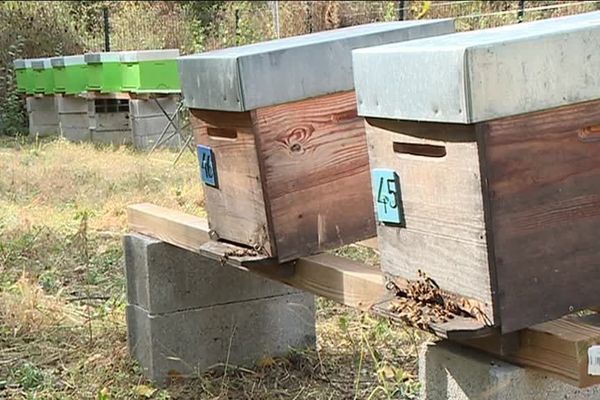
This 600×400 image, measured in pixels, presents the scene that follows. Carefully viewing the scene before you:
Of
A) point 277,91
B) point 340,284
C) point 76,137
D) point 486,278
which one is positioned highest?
point 277,91

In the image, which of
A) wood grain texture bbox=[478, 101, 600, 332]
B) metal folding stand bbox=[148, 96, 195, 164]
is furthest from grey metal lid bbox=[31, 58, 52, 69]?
wood grain texture bbox=[478, 101, 600, 332]

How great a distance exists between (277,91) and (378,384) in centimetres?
133

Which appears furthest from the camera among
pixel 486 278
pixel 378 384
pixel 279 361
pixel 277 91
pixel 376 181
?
pixel 279 361

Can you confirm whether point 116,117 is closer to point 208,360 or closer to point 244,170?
point 208,360

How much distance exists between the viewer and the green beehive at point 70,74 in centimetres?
1002

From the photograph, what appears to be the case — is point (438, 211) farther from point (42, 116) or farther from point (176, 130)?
point (42, 116)

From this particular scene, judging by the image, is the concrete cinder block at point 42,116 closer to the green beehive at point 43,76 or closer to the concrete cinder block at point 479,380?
the green beehive at point 43,76

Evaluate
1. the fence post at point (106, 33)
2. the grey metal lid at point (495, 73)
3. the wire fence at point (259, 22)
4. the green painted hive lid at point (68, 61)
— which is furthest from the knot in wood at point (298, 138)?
the fence post at point (106, 33)

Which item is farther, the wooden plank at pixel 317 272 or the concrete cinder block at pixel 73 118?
the concrete cinder block at pixel 73 118

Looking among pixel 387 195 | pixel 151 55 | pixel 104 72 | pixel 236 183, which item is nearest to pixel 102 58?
pixel 104 72

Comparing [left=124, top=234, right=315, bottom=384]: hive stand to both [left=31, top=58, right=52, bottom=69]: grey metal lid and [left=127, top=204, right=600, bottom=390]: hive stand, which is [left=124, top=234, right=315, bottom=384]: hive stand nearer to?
[left=127, top=204, right=600, bottom=390]: hive stand

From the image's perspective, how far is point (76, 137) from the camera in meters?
10.6

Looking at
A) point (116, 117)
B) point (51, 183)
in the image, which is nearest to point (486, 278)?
point (51, 183)

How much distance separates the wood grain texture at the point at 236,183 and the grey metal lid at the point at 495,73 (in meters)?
0.62
